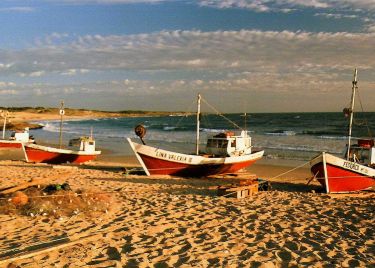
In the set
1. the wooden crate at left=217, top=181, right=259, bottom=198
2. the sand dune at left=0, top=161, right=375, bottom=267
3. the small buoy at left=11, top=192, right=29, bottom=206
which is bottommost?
the sand dune at left=0, top=161, right=375, bottom=267

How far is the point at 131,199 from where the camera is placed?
44.9 ft

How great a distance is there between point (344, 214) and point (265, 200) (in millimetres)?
2889

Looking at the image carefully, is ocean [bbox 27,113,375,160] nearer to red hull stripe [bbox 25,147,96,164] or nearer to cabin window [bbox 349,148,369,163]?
cabin window [bbox 349,148,369,163]

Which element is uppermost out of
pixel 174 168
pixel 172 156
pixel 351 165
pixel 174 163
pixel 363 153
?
pixel 363 153

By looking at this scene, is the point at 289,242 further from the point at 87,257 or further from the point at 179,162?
the point at 179,162

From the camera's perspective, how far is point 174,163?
64.8 feet

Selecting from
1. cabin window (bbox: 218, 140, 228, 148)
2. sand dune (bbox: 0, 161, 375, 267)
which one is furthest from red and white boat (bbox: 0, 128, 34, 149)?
sand dune (bbox: 0, 161, 375, 267)

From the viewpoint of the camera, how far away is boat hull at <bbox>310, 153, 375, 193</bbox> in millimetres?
16453

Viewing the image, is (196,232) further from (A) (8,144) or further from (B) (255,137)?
(B) (255,137)

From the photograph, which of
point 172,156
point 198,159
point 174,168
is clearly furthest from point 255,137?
point 172,156

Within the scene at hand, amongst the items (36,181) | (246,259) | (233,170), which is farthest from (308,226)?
(233,170)

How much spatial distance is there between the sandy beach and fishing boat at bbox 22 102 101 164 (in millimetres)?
10268

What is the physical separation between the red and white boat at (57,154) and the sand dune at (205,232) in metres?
10.8

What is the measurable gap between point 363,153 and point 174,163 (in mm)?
8944
